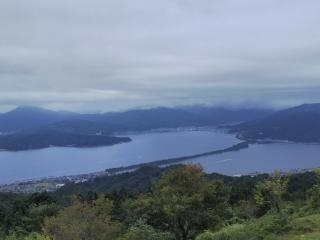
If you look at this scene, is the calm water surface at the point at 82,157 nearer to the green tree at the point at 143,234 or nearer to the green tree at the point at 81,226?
the green tree at the point at 81,226

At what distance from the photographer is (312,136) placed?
178875 millimetres

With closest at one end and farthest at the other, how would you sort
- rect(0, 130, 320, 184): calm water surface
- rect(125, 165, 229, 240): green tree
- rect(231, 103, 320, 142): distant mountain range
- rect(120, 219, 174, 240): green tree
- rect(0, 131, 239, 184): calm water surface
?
rect(120, 219, 174, 240): green tree < rect(125, 165, 229, 240): green tree < rect(0, 130, 320, 184): calm water surface < rect(0, 131, 239, 184): calm water surface < rect(231, 103, 320, 142): distant mountain range

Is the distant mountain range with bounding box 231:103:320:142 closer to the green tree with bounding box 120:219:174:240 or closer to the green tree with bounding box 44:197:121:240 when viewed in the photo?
the green tree with bounding box 120:219:174:240

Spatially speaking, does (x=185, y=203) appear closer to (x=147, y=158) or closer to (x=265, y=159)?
(x=265, y=159)

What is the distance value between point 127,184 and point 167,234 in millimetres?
60044

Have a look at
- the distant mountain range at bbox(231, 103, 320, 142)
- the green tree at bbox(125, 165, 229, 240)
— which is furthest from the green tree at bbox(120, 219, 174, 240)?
the distant mountain range at bbox(231, 103, 320, 142)

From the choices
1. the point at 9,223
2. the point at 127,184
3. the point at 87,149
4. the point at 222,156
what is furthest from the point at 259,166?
the point at 9,223

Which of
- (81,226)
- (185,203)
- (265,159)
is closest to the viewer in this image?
(185,203)

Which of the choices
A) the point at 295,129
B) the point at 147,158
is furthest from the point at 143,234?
the point at 295,129

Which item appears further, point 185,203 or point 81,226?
point 81,226

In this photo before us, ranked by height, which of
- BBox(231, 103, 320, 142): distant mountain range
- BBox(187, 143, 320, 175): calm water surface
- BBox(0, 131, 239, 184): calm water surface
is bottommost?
BBox(187, 143, 320, 175): calm water surface

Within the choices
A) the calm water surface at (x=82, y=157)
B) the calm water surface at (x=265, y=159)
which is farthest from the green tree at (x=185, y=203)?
the calm water surface at (x=82, y=157)

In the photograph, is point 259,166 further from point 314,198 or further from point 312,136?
point 314,198

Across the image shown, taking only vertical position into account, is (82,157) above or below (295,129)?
below
